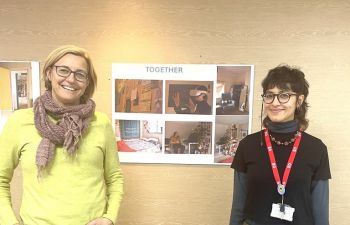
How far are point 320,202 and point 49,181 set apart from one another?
1200 millimetres

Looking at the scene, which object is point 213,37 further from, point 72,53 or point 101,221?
point 101,221

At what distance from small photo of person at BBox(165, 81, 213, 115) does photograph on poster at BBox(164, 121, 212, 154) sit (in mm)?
88

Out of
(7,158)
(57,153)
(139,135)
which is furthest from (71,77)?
(139,135)

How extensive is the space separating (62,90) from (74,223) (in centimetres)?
57

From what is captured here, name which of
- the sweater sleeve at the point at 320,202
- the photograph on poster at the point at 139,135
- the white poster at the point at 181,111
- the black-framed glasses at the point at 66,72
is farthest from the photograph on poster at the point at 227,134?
the black-framed glasses at the point at 66,72

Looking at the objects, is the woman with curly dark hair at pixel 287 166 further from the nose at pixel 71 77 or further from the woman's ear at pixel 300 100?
the nose at pixel 71 77

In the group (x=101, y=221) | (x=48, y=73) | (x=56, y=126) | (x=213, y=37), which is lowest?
(x=101, y=221)

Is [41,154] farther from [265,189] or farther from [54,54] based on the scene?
[265,189]

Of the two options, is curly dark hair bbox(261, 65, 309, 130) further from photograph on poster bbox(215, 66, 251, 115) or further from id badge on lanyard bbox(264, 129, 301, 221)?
photograph on poster bbox(215, 66, 251, 115)

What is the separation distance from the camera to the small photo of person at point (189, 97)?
6.33ft

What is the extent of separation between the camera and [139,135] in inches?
78.0

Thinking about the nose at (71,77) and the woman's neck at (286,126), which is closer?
the nose at (71,77)

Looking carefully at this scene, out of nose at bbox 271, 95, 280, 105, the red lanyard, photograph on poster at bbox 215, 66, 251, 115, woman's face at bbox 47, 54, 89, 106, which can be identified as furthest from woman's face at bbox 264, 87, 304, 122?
woman's face at bbox 47, 54, 89, 106

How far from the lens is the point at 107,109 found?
77.6 inches
